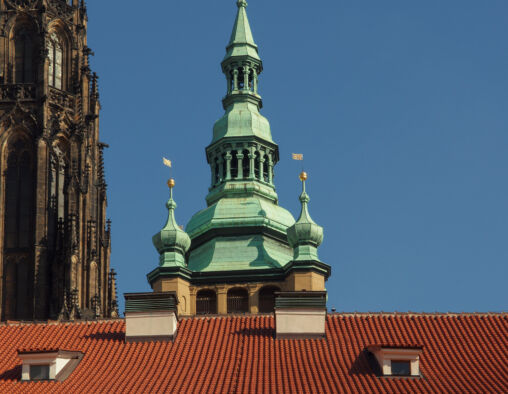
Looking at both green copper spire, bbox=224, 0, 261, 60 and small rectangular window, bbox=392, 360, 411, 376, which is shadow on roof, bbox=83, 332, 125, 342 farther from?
green copper spire, bbox=224, 0, 261, 60

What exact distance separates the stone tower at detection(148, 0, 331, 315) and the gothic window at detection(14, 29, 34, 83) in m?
10.4

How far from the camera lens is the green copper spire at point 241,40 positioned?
332 feet

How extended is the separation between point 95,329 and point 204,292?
41001 millimetres

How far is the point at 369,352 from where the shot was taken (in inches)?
1838

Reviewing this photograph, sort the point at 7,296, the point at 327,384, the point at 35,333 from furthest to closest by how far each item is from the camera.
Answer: the point at 7,296 → the point at 35,333 → the point at 327,384

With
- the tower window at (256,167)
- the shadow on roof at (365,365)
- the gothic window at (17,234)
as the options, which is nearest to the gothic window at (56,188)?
the gothic window at (17,234)

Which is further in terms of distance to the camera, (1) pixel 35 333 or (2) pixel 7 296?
(2) pixel 7 296

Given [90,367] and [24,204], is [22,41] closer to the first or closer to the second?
[24,204]

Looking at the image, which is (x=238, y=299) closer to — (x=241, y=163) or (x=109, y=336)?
(x=241, y=163)

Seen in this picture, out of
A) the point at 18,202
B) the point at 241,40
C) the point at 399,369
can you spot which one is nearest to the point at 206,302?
the point at 18,202

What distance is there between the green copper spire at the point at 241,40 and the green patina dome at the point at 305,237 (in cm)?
1455

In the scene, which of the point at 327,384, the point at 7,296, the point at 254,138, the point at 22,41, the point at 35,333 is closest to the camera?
the point at 327,384

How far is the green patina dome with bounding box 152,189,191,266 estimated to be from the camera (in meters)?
89.3

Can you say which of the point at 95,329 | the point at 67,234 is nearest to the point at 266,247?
the point at 67,234
